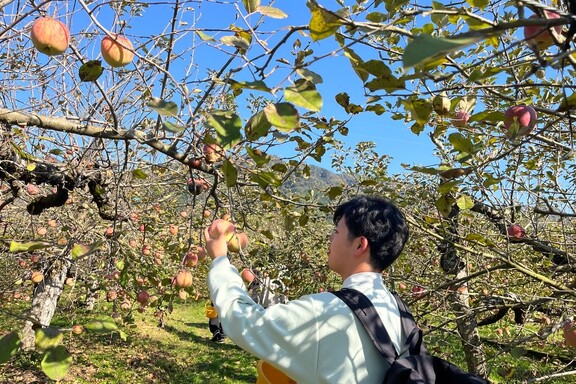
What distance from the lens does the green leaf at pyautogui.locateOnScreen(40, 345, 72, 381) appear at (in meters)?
1.00

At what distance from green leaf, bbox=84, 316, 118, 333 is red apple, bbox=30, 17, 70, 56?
45.9 inches

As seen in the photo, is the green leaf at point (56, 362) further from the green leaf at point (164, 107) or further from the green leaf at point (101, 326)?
the green leaf at point (164, 107)

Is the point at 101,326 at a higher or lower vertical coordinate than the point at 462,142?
A: lower

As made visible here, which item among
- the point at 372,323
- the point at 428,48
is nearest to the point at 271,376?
the point at 372,323

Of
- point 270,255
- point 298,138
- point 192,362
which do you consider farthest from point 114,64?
point 192,362

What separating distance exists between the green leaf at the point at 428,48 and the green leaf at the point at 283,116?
0.41 metres

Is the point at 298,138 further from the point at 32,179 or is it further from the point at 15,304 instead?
the point at 15,304

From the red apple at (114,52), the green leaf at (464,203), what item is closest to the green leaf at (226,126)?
the red apple at (114,52)

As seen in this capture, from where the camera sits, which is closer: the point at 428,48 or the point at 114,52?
the point at 428,48

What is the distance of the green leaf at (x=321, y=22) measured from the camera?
975 millimetres

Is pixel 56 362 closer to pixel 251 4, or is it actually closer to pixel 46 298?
pixel 251 4

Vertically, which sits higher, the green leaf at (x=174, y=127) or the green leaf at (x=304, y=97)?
the green leaf at (x=304, y=97)

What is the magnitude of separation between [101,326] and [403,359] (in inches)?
30.4

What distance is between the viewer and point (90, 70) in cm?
149
